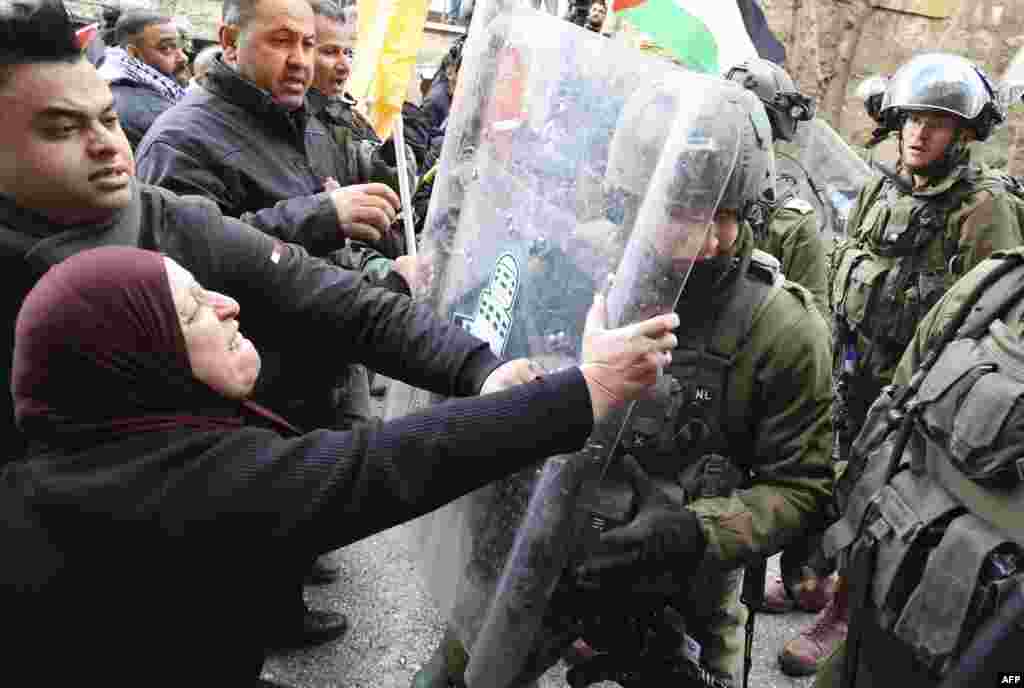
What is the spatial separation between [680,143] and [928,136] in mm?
2689

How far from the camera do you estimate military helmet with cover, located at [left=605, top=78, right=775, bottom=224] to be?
46.8 inches

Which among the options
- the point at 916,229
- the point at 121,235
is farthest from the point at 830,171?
the point at 121,235

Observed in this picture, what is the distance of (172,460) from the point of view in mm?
1146

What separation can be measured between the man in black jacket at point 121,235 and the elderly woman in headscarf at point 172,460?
0.25m

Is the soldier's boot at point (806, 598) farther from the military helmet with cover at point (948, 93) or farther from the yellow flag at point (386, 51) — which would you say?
the yellow flag at point (386, 51)

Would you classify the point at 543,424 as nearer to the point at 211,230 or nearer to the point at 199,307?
the point at 199,307

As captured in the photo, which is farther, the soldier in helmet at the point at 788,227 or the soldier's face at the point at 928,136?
the soldier in helmet at the point at 788,227

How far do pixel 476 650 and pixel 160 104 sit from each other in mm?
3567

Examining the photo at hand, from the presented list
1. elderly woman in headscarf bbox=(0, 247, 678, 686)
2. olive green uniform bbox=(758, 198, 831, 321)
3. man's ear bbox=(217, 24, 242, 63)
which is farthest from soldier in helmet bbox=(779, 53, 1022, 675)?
man's ear bbox=(217, 24, 242, 63)

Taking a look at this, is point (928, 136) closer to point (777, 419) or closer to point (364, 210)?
point (777, 419)

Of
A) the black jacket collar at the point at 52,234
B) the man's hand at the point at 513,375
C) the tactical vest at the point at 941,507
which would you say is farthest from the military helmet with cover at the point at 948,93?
the black jacket collar at the point at 52,234

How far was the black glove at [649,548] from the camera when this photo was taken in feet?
5.00

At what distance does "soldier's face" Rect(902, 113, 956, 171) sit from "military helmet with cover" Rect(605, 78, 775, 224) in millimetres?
2426

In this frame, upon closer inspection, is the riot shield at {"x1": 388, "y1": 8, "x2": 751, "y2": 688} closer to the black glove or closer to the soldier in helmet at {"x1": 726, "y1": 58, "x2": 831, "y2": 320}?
the black glove
